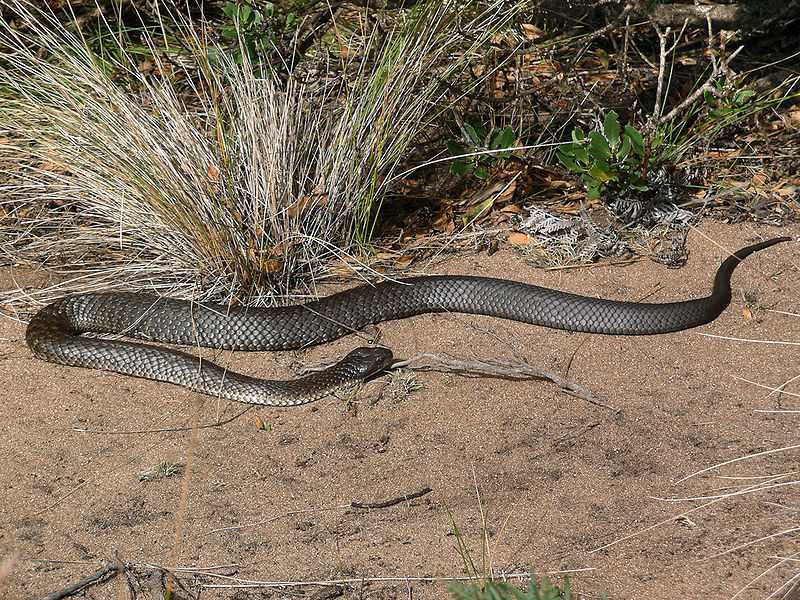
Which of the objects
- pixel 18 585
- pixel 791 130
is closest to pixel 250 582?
pixel 18 585

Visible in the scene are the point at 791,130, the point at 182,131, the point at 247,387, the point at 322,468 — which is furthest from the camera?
the point at 791,130

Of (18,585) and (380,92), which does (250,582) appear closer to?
(18,585)

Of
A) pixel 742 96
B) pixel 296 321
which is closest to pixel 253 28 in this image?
pixel 296 321

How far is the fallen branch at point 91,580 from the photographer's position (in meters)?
3.40

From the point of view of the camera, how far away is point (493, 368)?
4.91m

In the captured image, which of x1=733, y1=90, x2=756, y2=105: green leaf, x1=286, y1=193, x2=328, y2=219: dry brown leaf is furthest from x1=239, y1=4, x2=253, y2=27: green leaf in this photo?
x1=733, y1=90, x2=756, y2=105: green leaf

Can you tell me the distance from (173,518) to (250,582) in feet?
2.11

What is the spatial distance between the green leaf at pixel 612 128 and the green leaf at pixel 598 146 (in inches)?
2.1

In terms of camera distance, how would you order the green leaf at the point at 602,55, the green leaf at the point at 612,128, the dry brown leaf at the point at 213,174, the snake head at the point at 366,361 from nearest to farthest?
the snake head at the point at 366,361 → the dry brown leaf at the point at 213,174 → the green leaf at the point at 612,128 → the green leaf at the point at 602,55

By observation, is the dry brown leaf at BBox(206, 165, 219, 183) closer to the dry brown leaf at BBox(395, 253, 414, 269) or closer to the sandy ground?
the sandy ground

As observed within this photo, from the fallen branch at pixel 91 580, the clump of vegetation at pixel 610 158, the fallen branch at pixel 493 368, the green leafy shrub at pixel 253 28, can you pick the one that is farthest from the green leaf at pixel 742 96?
the fallen branch at pixel 91 580

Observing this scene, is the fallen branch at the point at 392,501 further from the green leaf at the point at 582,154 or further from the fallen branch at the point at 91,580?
Answer: the green leaf at the point at 582,154

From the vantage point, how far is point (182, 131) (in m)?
5.52

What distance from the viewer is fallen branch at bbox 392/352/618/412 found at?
4766 millimetres
